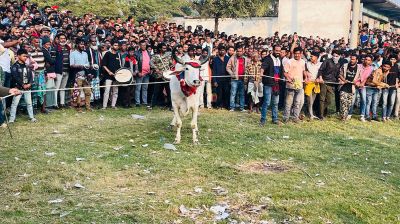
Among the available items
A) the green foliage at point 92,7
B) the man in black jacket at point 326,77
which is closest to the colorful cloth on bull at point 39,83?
the man in black jacket at point 326,77

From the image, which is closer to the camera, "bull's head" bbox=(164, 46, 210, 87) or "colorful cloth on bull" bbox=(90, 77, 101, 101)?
"bull's head" bbox=(164, 46, 210, 87)

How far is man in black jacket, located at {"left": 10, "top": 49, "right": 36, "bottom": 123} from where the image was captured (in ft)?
36.7

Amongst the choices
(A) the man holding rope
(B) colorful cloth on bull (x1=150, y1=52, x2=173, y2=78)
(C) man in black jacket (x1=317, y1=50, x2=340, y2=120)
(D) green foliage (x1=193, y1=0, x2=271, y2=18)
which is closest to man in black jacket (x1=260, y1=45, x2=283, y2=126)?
(C) man in black jacket (x1=317, y1=50, x2=340, y2=120)

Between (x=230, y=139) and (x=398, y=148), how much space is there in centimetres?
346

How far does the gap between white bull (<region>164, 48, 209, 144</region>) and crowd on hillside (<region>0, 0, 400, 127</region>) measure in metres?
1.88

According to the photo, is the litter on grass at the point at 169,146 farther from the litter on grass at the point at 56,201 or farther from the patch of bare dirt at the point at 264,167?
the litter on grass at the point at 56,201

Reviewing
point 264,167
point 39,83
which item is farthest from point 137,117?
point 264,167

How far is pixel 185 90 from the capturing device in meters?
10.2

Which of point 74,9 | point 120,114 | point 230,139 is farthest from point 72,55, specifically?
point 74,9

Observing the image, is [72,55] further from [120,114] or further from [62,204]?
[62,204]

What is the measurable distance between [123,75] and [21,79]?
110 inches

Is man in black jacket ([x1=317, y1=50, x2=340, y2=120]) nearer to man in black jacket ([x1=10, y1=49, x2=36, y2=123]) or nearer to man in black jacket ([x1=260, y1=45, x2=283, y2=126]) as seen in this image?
man in black jacket ([x1=260, y1=45, x2=283, y2=126])

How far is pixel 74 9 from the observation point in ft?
107

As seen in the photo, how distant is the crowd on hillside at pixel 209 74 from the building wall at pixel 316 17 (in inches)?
538
